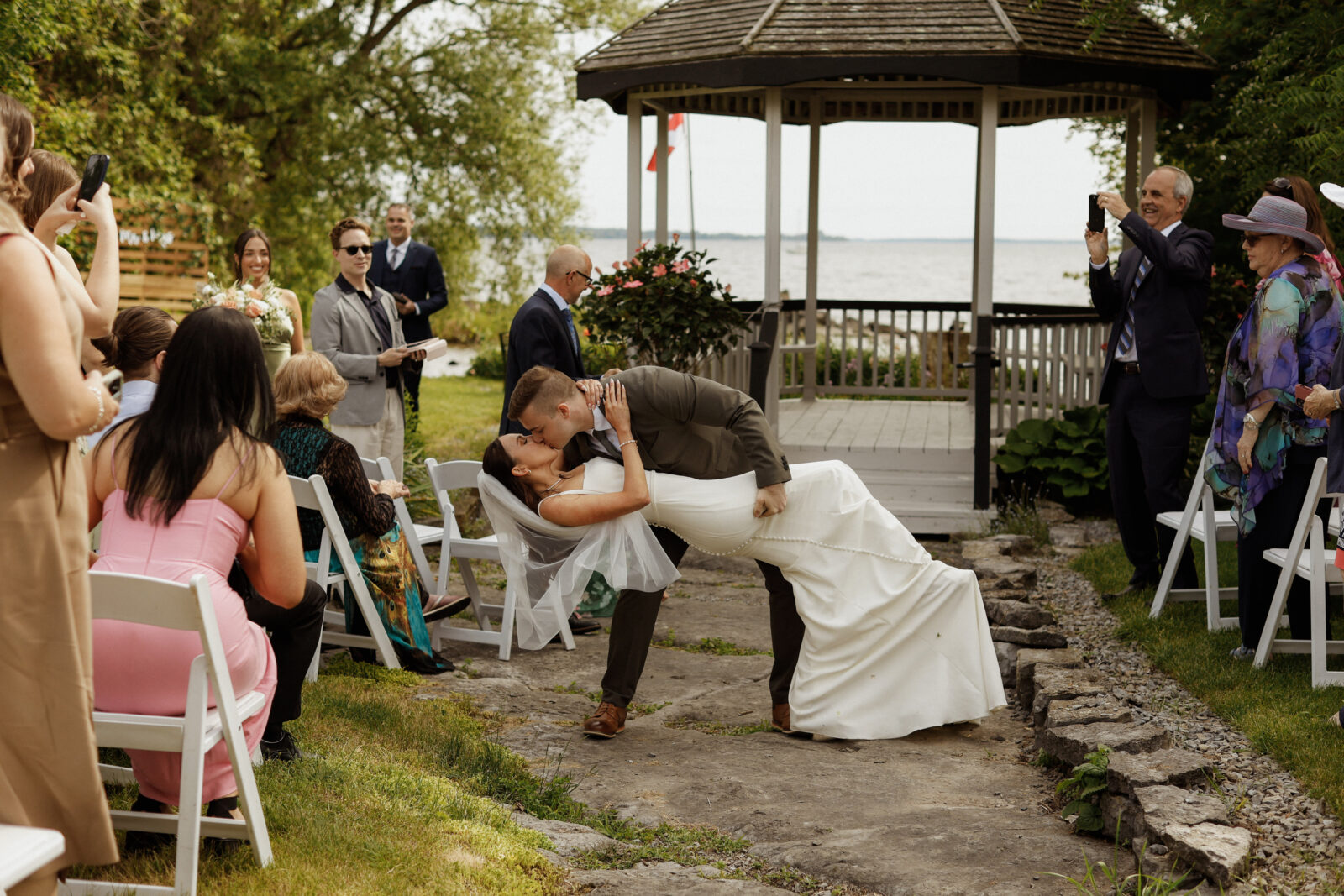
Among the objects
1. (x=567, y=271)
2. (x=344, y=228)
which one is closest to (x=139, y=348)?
(x=567, y=271)

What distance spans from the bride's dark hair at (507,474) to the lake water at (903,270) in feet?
152

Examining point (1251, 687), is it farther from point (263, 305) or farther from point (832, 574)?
point (263, 305)

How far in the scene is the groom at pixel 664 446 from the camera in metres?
5.07

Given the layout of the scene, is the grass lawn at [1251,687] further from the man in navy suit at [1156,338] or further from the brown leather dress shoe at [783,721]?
the brown leather dress shoe at [783,721]

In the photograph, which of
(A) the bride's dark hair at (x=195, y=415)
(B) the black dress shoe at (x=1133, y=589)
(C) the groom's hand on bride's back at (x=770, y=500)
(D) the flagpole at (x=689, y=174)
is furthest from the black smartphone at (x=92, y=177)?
(D) the flagpole at (x=689, y=174)

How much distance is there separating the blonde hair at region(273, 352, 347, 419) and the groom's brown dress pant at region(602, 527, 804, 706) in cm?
155

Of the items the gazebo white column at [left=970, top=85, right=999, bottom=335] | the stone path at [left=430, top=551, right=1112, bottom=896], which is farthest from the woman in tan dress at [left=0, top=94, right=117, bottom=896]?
the gazebo white column at [left=970, top=85, right=999, bottom=335]

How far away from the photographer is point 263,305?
7859 mm

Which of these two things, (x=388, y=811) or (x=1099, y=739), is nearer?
(x=388, y=811)

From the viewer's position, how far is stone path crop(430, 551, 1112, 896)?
3.93 metres

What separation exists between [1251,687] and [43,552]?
4797 mm

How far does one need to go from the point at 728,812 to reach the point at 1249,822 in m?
1.70

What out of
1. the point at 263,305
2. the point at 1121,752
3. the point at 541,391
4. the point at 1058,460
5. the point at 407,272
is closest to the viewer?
the point at 1121,752

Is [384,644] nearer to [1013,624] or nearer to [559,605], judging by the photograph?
[559,605]
